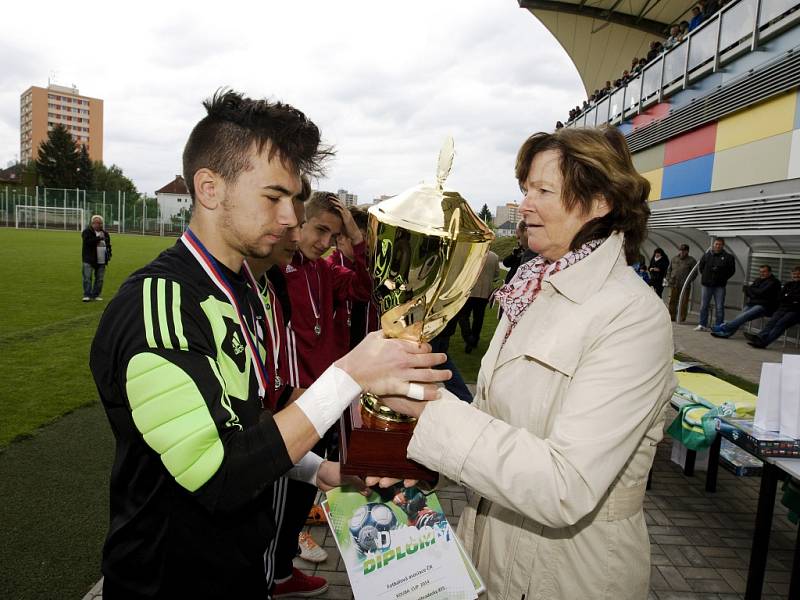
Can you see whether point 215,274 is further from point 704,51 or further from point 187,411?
point 704,51

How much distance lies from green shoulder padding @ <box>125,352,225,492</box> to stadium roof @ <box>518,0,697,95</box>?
2925cm

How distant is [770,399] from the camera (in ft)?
10.7

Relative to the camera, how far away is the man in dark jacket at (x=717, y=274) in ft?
41.8

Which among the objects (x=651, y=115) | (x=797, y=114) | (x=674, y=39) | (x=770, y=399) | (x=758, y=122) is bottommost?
(x=770, y=399)

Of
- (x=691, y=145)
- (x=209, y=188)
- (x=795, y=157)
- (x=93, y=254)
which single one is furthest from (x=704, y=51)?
(x=209, y=188)

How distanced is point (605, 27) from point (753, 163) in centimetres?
1941

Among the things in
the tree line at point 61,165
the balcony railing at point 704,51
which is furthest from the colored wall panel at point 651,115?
the tree line at point 61,165

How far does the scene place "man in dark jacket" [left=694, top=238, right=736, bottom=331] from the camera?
1274 cm

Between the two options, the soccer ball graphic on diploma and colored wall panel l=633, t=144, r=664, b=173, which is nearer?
the soccer ball graphic on diploma

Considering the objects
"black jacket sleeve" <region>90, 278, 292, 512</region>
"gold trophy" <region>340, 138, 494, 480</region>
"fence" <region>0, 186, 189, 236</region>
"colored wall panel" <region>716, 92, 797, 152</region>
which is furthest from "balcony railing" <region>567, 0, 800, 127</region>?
"fence" <region>0, 186, 189, 236</region>

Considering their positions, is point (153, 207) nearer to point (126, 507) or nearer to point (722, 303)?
point (722, 303)

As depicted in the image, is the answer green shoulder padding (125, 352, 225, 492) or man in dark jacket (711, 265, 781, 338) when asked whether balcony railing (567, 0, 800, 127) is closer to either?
man in dark jacket (711, 265, 781, 338)

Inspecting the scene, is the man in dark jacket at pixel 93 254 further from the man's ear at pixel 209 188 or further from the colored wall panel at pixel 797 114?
the colored wall panel at pixel 797 114

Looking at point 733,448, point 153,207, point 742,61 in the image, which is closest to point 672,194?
point 742,61
